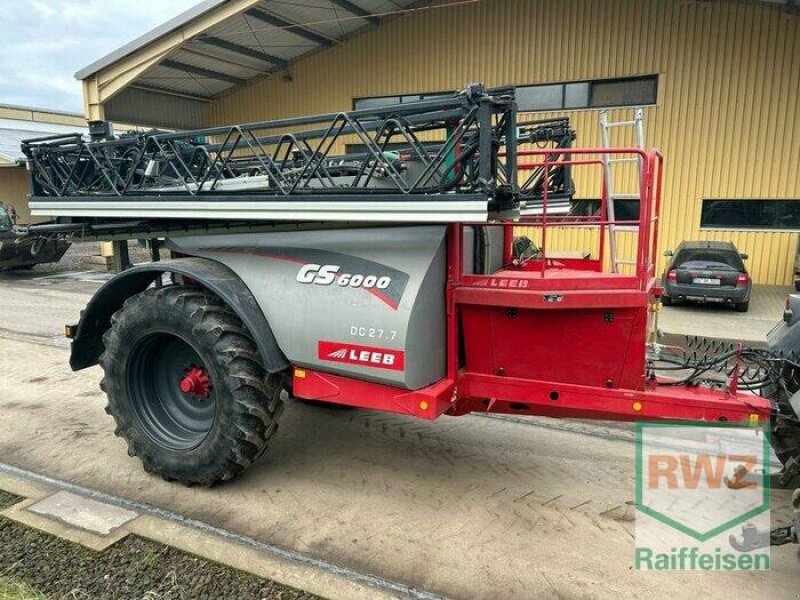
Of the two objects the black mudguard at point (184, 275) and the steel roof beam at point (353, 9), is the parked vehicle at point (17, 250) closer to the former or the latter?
the steel roof beam at point (353, 9)

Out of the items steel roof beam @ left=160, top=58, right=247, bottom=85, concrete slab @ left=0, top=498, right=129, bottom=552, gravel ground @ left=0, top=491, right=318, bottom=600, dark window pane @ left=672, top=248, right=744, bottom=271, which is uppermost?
steel roof beam @ left=160, top=58, right=247, bottom=85

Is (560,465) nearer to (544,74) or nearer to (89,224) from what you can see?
(89,224)

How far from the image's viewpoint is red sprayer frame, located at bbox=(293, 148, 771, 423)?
3.25 metres

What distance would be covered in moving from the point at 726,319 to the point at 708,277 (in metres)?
0.95

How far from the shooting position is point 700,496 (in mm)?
3896

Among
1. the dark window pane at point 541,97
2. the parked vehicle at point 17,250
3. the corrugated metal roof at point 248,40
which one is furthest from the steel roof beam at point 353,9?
the parked vehicle at point 17,250

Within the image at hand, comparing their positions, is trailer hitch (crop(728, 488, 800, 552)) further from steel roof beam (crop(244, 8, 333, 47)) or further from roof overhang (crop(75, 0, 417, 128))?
steel roof beam (crop(244, 8, 333, 47))

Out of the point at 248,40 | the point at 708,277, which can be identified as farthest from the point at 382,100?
the point at 708,277

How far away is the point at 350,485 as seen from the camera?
407 centimetres

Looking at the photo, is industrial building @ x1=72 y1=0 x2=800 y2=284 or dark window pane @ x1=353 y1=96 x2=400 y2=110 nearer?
industrial building @ x1=72 y1=0 x2=800 y2=284

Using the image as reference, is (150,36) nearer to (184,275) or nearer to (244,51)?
(244,51)

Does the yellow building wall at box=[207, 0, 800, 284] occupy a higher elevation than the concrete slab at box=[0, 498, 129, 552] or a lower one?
higher

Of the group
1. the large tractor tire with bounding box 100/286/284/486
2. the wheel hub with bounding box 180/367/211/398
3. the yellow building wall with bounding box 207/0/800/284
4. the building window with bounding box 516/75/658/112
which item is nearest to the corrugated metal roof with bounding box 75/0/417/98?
the yellow building wall with bounding box 207/0/800/284

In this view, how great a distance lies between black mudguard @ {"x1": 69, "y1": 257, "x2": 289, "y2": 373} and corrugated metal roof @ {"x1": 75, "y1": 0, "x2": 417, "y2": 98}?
10169 mm
